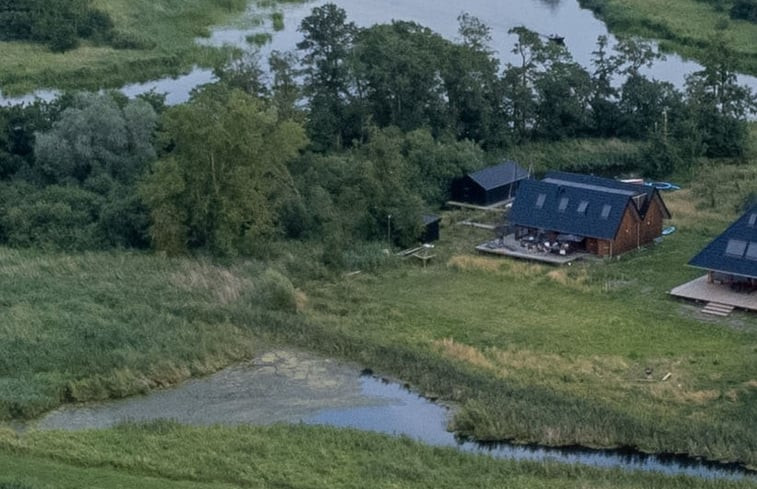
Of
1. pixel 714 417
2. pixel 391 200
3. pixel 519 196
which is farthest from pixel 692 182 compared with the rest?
pixel 714 417

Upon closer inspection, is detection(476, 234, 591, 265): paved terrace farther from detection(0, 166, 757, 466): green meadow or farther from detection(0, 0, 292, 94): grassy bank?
detection(0, 0, 292, 94): grassy bank

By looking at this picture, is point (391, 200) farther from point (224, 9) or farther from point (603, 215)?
point (224, 9)

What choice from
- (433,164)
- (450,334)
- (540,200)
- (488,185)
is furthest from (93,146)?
(450,334)

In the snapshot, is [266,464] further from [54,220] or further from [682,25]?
[682,25]

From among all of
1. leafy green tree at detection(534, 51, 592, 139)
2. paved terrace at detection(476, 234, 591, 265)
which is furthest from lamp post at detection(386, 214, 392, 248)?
leafy green tree at detection(534, 51, 592, 139)

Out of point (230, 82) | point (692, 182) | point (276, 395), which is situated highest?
point (230, 82)

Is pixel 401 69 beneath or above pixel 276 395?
above
